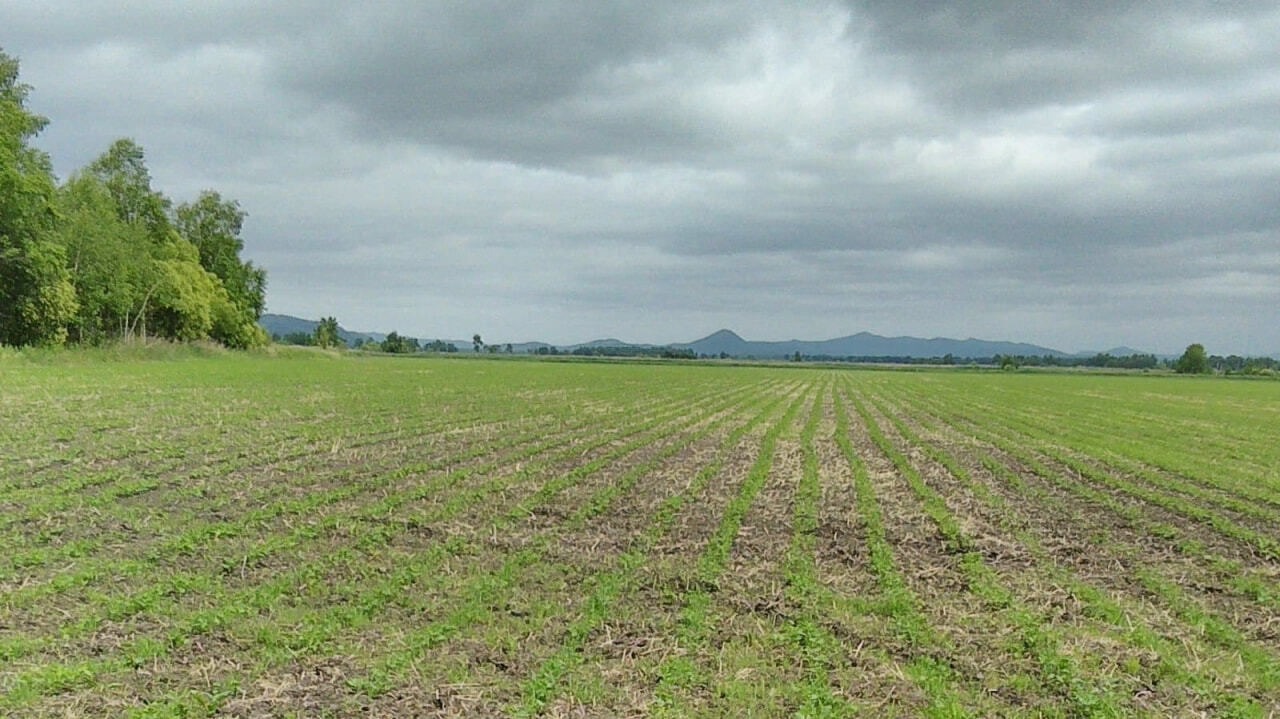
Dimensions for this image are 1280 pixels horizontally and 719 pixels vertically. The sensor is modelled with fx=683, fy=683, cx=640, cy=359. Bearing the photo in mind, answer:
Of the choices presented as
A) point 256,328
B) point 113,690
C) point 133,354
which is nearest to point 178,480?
point 113,690

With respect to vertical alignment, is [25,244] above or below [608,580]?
above

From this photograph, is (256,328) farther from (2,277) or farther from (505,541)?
(505,541)

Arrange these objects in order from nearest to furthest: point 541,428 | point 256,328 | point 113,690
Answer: point 113,690 < point 541,428 < point 256,328

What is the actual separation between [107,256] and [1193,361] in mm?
187671

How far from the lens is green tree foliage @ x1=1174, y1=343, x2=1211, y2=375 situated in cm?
14812

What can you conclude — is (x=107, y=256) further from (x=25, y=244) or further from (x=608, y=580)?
(x=608, y=580)

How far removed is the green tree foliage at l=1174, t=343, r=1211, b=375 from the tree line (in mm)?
176416

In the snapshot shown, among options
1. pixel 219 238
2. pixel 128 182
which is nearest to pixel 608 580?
pixel 128 182

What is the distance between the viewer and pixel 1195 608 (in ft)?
23.3

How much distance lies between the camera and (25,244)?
125ft

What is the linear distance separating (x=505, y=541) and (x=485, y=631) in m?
2.91

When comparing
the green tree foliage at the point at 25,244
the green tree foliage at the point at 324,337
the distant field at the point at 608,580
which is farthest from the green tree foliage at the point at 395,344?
the distant field at the point at 608,580

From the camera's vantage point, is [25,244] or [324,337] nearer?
[25,244]

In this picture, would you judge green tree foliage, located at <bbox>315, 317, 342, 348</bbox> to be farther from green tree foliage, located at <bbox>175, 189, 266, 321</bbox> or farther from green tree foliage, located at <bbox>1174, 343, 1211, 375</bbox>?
green tree foliage, located at <bbox>1174, 343, 1211, 375</bbox>
